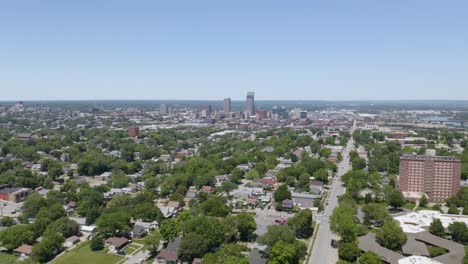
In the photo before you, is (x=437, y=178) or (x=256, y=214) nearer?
(x=256, y=214)

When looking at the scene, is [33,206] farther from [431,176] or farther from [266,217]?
[431,176]

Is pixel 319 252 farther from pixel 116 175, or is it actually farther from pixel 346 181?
pixel 116 175

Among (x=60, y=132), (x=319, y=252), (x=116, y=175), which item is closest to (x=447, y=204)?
(x=319, y=252)

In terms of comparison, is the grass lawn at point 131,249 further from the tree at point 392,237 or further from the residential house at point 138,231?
the tree at point 392,237

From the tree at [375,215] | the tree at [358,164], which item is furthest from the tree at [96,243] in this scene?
the tree at [358,164]

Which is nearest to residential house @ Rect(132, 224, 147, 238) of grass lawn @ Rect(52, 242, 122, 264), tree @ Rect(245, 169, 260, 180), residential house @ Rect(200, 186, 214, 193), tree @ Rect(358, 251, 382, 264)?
grass lawn @ Rect(52, 242, 122, 264)

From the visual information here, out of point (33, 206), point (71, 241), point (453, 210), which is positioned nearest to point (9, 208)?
point (33, 206)
